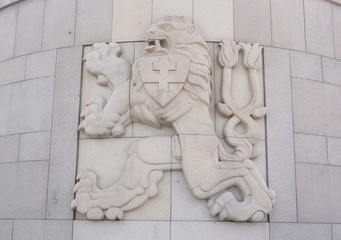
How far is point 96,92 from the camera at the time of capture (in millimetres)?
5223

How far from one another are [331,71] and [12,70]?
466 centimetres

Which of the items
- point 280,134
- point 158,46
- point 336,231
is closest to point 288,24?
point 280,134

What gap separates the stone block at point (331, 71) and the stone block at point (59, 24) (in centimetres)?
359

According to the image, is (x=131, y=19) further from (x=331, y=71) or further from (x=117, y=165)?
(x=331, y=71)

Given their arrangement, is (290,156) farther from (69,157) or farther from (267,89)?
(69,157)

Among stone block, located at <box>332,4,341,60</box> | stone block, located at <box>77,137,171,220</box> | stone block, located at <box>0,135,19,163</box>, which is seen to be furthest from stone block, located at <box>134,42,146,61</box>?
stone block, located at <box>332,4,341,60</box>

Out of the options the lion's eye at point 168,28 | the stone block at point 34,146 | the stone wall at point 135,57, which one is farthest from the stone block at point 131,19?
the stone block at point 34,146

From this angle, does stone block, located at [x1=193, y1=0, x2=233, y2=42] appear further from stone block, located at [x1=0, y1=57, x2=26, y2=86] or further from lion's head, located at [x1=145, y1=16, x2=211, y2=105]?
stone block, located at [x1=0, y1=57, x2=26, y2=86]

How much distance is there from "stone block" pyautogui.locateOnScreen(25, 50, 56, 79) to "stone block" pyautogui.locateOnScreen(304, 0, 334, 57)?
142 inches

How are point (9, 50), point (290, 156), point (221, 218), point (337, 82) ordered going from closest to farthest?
point (221, 218) → point (290, 156) → point (337, 82) → point (9, 50)

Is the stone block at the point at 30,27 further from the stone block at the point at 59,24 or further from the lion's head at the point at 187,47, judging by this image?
the lion's head at the point at 187,47

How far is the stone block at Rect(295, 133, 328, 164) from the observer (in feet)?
16.7

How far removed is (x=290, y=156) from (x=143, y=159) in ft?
6.14

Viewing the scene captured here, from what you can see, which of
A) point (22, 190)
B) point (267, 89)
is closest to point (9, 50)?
point (22, 190)
